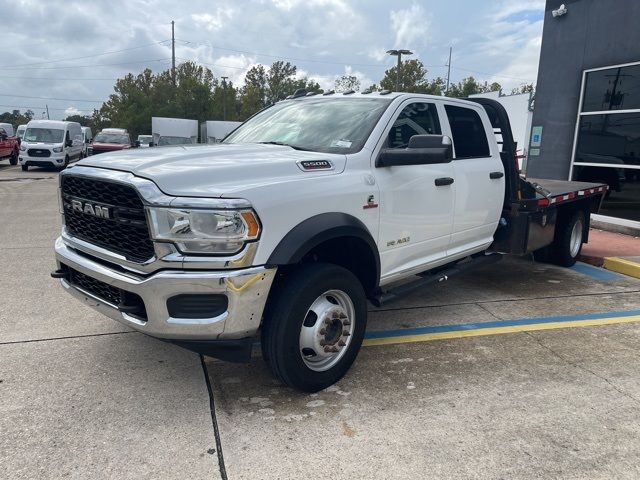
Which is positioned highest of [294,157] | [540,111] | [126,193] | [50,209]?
[540,111]

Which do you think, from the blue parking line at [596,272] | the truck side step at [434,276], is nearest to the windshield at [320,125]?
the truck side step at [434,276]

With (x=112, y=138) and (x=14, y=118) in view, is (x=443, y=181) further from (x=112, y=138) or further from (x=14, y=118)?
(x=14, y=118)

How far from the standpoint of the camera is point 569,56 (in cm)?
1020

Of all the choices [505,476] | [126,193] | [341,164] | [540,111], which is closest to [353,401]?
[505,476]

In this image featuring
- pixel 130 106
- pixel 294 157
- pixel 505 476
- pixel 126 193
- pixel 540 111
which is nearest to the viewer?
pixel 505 476

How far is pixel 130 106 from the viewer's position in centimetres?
5788

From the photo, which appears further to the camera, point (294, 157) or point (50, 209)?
point (50, 209)

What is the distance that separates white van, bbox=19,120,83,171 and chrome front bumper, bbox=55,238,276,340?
22037mm

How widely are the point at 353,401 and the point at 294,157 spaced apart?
65.6 inches

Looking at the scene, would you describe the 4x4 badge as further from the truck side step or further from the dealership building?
the dealership building

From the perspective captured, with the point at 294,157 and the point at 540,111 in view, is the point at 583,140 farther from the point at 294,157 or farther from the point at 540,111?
the point at 294,157

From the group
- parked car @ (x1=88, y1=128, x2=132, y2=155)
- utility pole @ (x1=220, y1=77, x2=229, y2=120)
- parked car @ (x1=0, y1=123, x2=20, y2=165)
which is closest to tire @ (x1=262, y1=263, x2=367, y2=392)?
parked car @ (x1=88, y1=128, x2=132, y2=155)

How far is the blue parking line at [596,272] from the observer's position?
259 inches

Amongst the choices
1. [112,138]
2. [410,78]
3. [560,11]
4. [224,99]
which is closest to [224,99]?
[224,99]
